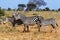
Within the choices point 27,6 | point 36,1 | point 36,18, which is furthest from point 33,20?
point 36,1

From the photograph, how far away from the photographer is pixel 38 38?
1379 cm

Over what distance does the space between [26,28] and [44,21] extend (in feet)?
4.50

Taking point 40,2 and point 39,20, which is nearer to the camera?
point 39,20

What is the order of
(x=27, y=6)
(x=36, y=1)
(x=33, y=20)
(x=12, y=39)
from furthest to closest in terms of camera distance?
(x=36, y=1) → (x=27, y=6) → (x=33, y=20) → (x=12, y=39)

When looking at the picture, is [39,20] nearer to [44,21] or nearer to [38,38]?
[44,21]

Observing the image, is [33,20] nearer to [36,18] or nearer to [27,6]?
[36,18]

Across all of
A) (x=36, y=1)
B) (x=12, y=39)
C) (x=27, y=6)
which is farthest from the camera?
(x=36, y=1)

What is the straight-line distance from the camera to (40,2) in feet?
231

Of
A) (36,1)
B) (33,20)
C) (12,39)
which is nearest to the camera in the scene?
(12,39)

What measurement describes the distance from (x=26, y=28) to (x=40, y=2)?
175ft

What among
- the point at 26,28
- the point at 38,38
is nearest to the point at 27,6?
the point at 26,28

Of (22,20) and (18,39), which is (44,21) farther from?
(18,39)

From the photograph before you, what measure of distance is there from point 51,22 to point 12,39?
15.2 feet

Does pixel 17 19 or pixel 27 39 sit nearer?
pixel 27 39
